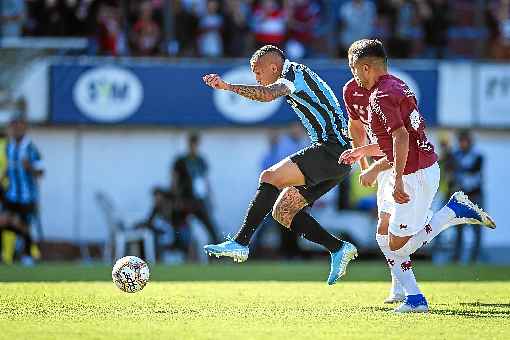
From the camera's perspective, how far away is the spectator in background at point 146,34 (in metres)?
20.6

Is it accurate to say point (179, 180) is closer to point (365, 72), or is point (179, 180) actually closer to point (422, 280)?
point (422, 280)

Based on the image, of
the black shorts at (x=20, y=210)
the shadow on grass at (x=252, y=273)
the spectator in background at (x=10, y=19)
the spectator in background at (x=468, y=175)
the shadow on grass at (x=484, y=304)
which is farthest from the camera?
the spectator in background at (x=10, y=19)

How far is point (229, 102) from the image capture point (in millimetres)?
20922

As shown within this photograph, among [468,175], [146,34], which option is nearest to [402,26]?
[468,175]

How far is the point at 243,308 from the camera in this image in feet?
30.1

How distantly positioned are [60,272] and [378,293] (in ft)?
15.9

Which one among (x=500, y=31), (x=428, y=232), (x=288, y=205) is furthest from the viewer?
(x=500, y=31)

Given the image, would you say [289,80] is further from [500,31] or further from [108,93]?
[500,31]

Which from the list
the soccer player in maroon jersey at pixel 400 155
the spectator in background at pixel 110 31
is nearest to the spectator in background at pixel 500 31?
the spectator in background at pixel 110 31

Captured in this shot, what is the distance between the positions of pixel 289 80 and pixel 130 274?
6.71 feet

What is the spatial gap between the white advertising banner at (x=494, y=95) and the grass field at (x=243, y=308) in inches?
302

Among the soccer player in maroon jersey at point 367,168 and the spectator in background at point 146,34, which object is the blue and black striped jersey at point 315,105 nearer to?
the soccer player in maroon jersey at point 367,168

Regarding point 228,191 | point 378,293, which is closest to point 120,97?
point 228,191

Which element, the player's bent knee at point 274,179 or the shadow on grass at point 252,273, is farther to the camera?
the shadow on grass at point 252,273
